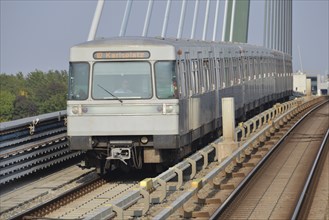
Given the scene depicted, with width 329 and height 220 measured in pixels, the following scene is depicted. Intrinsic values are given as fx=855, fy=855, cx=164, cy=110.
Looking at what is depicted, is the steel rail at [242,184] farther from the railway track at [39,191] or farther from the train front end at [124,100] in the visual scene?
the railway track at [39,191]

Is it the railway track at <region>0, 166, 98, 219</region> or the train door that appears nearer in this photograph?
the railway track at <region>0, 166, 98, 219</region>

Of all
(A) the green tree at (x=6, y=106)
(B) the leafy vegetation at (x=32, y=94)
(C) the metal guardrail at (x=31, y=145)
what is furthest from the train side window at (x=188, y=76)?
(A) the green tree at (x=6, y=106)

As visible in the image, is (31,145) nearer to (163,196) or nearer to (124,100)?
(124,100)

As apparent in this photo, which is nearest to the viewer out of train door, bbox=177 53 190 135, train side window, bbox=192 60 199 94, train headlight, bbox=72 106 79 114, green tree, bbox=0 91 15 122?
train headlight, bbox=72 106 79 114

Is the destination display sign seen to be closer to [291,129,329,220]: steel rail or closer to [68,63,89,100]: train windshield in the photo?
[68,63,89,100]: train windshield

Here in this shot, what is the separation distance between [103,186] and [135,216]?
15.9ft

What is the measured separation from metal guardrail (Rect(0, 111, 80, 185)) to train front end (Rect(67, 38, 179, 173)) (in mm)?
1480

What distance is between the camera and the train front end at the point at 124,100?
17.6 metres

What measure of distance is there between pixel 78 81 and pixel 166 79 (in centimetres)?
185

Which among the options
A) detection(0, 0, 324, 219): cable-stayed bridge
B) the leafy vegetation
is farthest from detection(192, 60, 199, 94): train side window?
the leafy vegetation

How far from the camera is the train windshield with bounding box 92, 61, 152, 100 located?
17.7 meters

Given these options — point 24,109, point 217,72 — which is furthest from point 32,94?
point 217,72

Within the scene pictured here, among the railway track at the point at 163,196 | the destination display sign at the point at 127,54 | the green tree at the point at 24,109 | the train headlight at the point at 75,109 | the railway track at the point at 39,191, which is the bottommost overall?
the green tree at the point at 24,109

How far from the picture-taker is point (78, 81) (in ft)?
58.8
